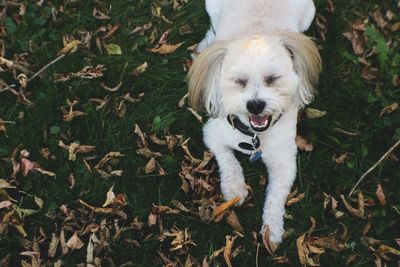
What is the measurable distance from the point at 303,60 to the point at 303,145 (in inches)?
40.3

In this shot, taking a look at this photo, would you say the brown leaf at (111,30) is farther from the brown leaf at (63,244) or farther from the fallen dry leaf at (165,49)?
the brown leaf at (63,244)

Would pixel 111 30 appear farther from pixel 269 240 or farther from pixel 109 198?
pixel 269 240

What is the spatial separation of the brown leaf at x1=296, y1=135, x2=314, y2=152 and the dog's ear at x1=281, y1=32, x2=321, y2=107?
74 centimetres

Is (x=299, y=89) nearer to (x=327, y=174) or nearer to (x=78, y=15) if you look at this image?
(x=327, y=174)

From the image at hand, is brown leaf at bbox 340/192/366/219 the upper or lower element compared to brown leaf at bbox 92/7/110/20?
lower

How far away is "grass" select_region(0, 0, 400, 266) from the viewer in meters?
3.71

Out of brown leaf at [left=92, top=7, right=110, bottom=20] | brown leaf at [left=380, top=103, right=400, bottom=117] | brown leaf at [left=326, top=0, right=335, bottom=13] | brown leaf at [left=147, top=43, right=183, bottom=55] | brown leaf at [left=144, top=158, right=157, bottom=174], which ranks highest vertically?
brown leaf at [left=92, top=7, right=110, bottom=20]

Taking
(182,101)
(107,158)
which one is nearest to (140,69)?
(182,101)

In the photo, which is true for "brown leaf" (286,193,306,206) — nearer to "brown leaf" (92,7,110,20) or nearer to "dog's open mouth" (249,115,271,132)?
"dog's open mouth" (249,115,271,132)

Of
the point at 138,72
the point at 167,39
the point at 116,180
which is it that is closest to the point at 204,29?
the point at 167,39

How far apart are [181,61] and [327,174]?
1737 millimetres

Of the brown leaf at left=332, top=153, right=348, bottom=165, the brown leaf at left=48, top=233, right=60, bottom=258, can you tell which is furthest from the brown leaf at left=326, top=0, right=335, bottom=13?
the brown leaf at left=48, top=233, right=60, bottom=258

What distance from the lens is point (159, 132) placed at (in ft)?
13.9

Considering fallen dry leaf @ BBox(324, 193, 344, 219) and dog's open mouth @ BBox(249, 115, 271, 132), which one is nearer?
dog's open mouth @ BBox(249, 115, 271, 132)
